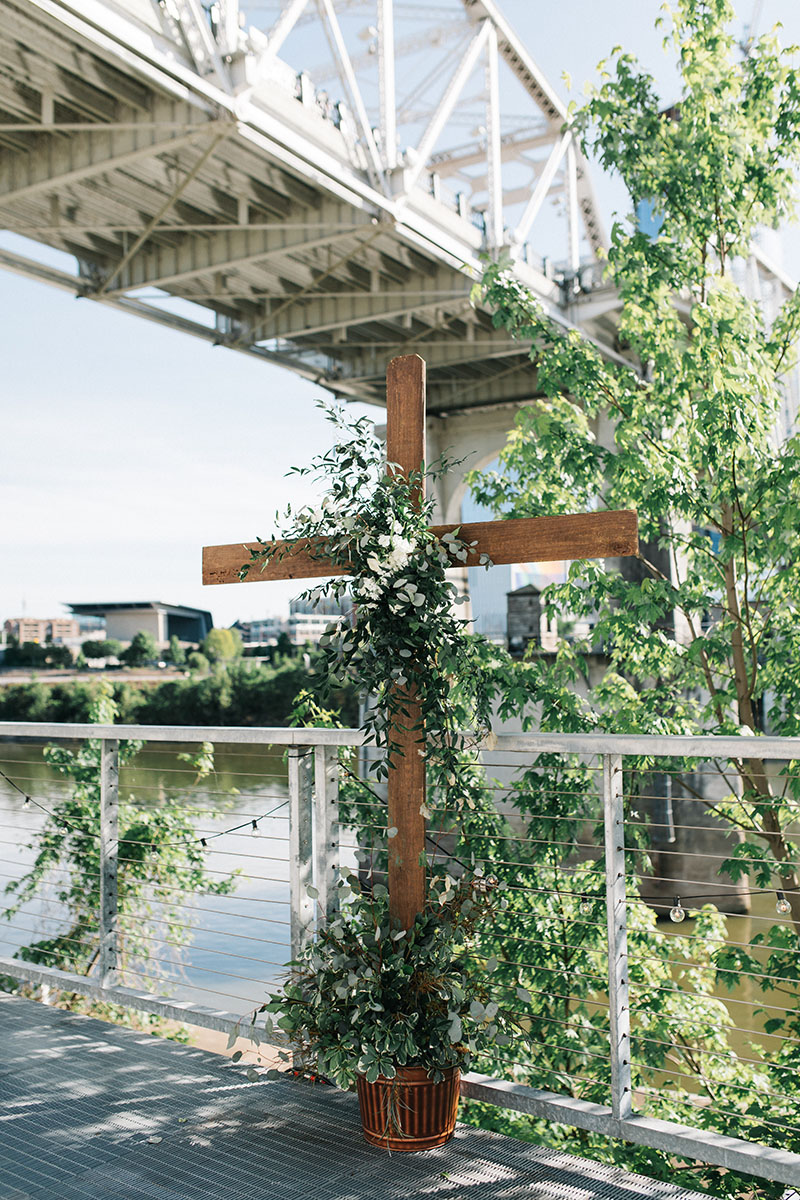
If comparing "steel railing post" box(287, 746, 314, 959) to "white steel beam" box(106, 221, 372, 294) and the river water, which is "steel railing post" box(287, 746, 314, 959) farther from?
"white steel beam" box(106, 221, 372, 294)

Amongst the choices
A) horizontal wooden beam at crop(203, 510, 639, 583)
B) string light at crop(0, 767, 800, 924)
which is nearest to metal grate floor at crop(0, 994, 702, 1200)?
string light at crop(0, 767, 800, 924)

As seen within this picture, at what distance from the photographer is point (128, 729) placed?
152 inches

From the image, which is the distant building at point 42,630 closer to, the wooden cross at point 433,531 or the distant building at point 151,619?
the distant building at point 151,619

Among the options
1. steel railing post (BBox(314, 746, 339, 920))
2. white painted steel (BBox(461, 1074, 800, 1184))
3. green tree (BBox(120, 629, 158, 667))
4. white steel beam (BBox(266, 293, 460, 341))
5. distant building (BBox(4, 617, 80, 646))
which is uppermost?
white steel beam (BBox(266, 293, 460, 341))

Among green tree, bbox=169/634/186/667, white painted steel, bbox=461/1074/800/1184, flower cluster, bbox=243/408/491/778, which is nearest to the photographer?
white painted steel, bbox=461/1074/800/1184

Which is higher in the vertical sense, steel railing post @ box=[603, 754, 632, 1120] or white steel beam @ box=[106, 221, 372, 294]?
white steel beam @ box=[106, 221, 372, 294]

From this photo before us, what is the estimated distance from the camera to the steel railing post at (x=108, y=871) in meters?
3.93

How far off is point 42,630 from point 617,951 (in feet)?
126

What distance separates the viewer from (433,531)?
3.05m

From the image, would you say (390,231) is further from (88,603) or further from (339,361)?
(88,603)

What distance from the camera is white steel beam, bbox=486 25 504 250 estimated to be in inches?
628

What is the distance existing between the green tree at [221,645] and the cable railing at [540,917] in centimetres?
2609

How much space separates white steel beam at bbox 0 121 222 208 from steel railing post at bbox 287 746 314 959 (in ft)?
30.1

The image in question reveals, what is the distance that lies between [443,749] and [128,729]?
58.2 inches
